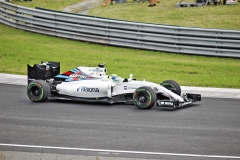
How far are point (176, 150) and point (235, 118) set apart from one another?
146 inches

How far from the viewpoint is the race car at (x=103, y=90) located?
49.8 feet

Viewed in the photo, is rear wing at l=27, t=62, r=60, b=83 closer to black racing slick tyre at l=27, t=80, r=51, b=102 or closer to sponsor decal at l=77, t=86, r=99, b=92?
black racing slick tyre at l=27, t=80, r=51, b=102

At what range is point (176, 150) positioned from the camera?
11070 millimetres

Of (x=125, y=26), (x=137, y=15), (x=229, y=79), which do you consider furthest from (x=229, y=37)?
(x=137, y=15)

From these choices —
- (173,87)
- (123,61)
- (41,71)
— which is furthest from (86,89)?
(123,61)

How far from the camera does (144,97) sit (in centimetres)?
1511

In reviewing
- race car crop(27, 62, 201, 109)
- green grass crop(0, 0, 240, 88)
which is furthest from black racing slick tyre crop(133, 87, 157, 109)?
green grass crop(0, 0, 240, 88)

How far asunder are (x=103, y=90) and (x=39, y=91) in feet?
5.86

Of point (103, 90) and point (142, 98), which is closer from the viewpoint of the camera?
point (142, 98)

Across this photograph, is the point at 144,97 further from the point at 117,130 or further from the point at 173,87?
the point at 117,130

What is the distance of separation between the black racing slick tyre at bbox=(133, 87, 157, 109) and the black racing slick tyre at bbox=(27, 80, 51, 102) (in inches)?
98.7

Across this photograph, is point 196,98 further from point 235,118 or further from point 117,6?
point 117,6

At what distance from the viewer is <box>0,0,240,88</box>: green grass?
20.8m

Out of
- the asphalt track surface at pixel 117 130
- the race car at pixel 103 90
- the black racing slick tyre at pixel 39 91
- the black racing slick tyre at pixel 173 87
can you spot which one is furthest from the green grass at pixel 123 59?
the black racing slick tyre at pixel 39 91
